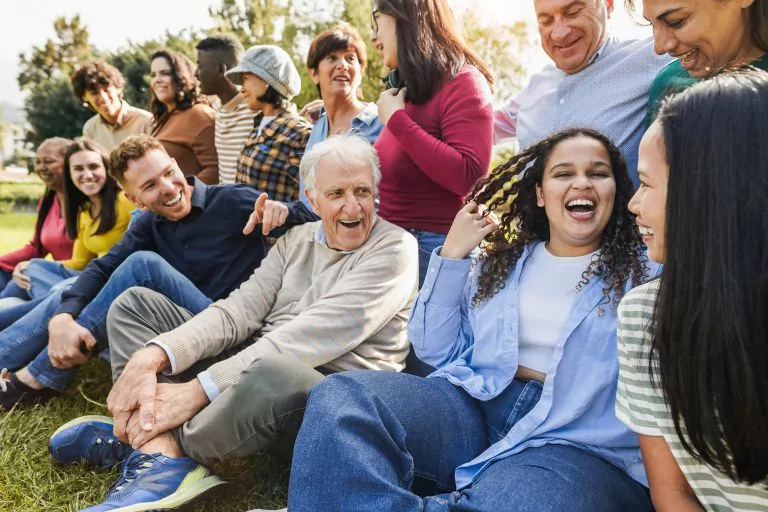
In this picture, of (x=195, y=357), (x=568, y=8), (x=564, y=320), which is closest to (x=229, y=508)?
(x=195, y=357)

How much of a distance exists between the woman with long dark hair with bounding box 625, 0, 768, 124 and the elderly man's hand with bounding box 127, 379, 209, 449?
213cm

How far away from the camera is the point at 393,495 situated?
6.13 feet

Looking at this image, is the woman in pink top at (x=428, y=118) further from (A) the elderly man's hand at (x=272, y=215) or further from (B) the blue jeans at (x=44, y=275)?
(B) the blue jeans at (x=44, y=275)

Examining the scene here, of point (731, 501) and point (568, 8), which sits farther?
point (568, 8)

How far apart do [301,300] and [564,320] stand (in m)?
1.28

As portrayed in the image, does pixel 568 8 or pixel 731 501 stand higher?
pixel 568 8

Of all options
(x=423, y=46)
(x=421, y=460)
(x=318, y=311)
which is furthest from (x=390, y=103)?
(x=421, y=460)

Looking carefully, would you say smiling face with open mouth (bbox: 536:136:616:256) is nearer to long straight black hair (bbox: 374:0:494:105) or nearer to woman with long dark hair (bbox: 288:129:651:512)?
woman with long dark hair (bbox: 288:129:651:512)

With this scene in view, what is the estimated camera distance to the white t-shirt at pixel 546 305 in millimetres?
2289

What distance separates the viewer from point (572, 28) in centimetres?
289

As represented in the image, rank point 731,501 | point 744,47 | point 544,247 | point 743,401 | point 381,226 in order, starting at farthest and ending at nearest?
point 381,226, point 544,247, point 744,47, point 731,501, point 743,401

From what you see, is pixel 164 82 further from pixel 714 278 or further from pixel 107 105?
pixel 714 278

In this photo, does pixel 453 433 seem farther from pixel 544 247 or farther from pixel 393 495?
pixel 544 247

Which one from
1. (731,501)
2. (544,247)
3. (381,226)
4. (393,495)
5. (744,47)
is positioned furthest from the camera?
(381,226)
